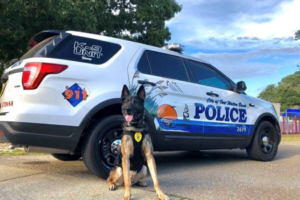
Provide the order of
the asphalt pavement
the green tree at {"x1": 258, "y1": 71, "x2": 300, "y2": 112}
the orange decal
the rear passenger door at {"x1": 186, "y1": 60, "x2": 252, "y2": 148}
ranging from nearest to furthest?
the asphalt pavement, the orange decal, the rear passenger door at {"x1": 186, "y1": 60, "x2": 252, "y2": 148}, the green tree at {"x1": 258, "y1": 71, "x2": 300, "y2": 112}

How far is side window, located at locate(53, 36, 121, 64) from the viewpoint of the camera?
4195 mm

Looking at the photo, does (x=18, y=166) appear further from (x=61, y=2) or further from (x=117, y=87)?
(x=61, y=2)

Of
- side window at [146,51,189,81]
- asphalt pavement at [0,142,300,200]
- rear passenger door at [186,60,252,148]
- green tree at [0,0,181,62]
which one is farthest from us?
green tree at [0,0,181,62]

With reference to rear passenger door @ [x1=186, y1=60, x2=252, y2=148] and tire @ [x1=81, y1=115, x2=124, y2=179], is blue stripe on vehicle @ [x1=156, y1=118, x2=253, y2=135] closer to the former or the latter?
rear passenger door @ [x1=186, y1=60, x2=252, y2=148]

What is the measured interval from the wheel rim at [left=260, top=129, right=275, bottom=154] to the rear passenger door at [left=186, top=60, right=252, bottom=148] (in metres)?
0.54

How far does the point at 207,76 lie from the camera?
6090mm

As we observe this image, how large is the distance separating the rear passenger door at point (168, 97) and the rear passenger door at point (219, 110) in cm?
21

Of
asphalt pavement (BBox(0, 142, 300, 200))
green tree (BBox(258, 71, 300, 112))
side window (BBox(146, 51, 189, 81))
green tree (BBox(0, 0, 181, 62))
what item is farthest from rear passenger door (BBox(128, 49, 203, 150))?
green tree (BBox(258, 71, 300, 112))

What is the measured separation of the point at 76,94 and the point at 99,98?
0.33 meters

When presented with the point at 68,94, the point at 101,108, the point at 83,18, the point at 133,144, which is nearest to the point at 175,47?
the point at 101,108

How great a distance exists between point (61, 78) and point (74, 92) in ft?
0.79

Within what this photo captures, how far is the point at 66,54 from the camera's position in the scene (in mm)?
4180

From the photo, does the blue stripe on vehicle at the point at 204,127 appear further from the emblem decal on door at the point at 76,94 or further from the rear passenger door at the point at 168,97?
the emblem decal on door at the point at 76,94

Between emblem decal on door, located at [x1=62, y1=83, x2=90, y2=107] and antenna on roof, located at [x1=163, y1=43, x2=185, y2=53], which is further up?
antenna on roof, located at [x1=163, y1=43, x2=185, y2=53]
